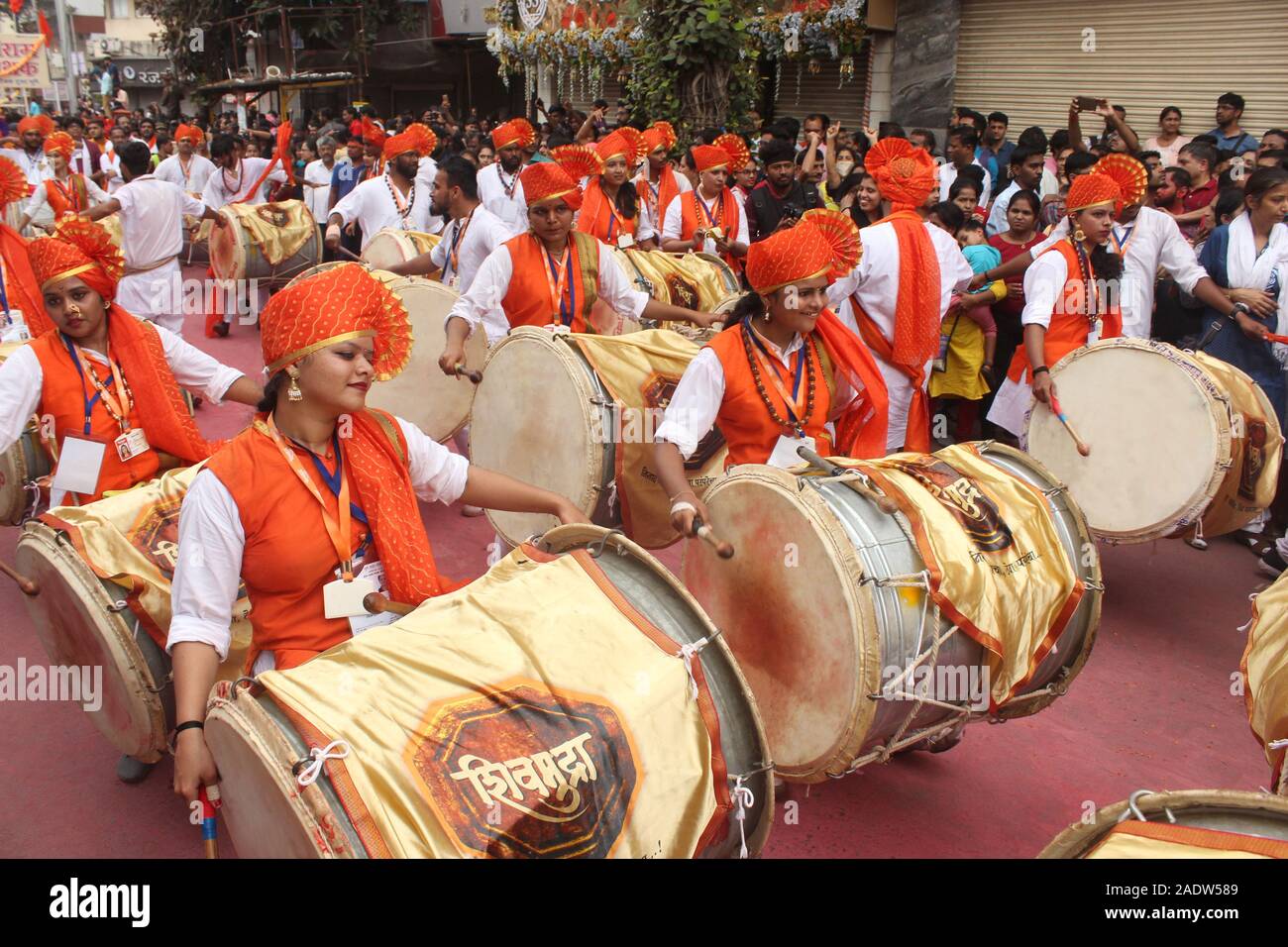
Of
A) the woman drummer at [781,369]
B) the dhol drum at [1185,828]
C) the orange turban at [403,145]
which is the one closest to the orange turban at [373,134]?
the orange turban at [403,145]

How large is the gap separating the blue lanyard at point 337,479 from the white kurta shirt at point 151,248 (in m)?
5.32

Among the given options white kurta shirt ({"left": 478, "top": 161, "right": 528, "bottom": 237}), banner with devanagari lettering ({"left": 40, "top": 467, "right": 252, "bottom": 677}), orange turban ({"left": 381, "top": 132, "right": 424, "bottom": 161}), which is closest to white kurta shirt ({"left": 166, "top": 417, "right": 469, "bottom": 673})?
banner with devanagari lettering ({"left": 40, "top": 467, "right": 252, "bottom": 677})

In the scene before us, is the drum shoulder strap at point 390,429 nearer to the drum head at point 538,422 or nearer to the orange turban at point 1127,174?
the drum head at point 538,422

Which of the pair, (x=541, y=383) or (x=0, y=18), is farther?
(x=0, y=18)

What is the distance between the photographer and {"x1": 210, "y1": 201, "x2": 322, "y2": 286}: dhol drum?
1132 centimetres

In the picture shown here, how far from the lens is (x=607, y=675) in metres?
2.35

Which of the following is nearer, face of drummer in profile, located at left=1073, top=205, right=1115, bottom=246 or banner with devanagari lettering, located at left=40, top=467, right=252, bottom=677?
banner with devanagari lettering, located at left=40, top=467, right=252, bottom=677

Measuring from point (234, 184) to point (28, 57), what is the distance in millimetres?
19091

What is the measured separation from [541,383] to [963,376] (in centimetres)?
327

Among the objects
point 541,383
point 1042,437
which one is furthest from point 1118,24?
point 541,383

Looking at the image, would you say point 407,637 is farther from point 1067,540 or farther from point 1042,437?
point 1042,437

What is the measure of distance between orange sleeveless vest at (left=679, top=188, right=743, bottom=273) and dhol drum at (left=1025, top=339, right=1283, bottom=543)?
13.9 ft

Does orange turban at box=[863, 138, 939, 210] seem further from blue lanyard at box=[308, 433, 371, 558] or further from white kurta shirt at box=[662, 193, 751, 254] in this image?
blue lanyard at box=[308, 433, 371, 558]

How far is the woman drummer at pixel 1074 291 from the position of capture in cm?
523
